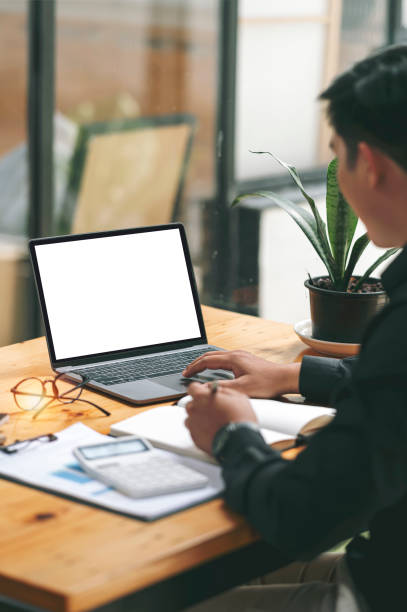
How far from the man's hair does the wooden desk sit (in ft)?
1.73

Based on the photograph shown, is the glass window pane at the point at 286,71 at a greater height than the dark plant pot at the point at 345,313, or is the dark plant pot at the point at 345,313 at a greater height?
the glass window pane at the point at 286,71

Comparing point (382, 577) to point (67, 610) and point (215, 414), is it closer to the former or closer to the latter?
point (215, 414)

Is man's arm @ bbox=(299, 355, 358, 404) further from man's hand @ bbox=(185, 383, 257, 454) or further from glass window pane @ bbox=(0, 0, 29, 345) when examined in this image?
glass window pane @ bbox=(0, 0, 29, 345)

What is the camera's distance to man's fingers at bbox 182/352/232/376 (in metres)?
1.67

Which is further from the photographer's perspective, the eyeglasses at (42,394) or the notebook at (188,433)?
the eyeglasses at (42,394)

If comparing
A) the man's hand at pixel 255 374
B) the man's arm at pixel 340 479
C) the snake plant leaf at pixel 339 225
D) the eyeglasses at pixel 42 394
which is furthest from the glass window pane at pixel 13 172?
the man's arm at pixel 340 479

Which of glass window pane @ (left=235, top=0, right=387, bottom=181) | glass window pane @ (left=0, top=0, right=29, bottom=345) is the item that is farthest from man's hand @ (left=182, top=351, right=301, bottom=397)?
glass window pane @ (left=235, top=0, right=387, bottom=181)

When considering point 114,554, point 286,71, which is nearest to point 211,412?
point 114,554

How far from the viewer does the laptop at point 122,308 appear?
1.76 meters

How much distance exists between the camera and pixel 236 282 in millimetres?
3994

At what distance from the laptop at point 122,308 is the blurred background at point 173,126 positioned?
1.52 metres

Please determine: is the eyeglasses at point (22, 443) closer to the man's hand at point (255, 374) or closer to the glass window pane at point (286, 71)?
the man's hand at point (255, 374)

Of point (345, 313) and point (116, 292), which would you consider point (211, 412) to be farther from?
point (345, 313)

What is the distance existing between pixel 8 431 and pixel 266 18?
2870mm
